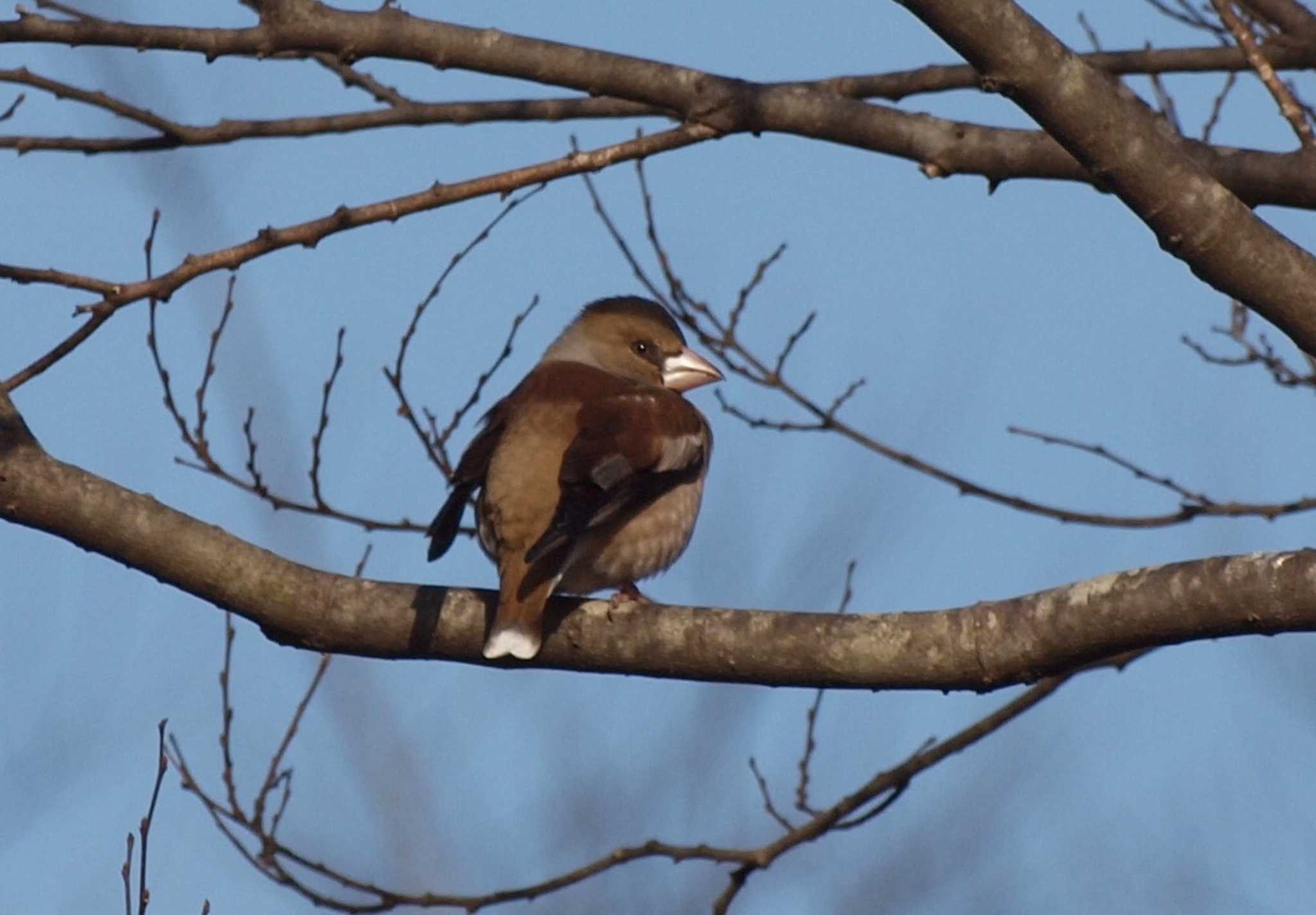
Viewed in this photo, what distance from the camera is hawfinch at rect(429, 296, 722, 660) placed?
527 cm

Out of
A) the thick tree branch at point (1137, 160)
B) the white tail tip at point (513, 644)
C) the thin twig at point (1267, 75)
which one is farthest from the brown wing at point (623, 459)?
the thin twig at point (1267, 75)

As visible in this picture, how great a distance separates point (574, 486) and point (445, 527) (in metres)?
0.41

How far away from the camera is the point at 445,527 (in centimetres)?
548

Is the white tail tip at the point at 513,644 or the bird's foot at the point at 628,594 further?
the bird's foot at the point at 628,594

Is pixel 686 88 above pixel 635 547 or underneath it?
above

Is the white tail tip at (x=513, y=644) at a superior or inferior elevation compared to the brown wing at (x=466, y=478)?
inferior

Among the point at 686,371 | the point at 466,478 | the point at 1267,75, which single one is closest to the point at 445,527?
the point at 466,478

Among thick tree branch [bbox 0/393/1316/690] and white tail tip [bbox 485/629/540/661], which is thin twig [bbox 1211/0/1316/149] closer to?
thick tree branch [bbox 0/393/1316/690]

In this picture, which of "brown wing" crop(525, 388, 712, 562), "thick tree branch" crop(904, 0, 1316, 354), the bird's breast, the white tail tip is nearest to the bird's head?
"brown wing" crop(525, 388, 712, 562)

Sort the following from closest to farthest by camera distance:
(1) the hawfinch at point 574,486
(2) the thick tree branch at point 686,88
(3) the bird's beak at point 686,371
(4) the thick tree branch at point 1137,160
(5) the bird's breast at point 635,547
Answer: (4) the thick tree branch at point 1137,160
(2) the thick tree branch at point 686,88
(1) the hawfinch at point 574,486
(5) the bird's breast at point 635,547
(3) the bird's beak at point 686,371

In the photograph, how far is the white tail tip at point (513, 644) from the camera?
485cm

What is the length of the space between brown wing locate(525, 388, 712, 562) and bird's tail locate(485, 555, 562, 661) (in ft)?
0.50

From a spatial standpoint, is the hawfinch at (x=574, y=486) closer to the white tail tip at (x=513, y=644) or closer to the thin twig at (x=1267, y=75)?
the white tail tip at (x=513, y=644)

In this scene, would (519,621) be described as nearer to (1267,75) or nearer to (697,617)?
(697,617)
